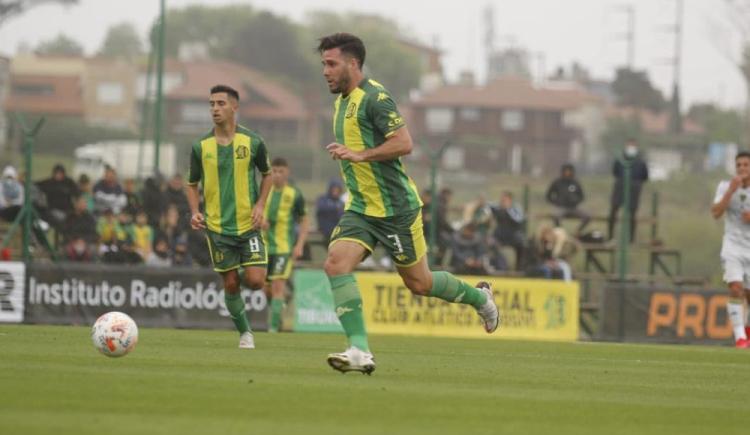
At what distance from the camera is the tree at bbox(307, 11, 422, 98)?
11638 centimetres

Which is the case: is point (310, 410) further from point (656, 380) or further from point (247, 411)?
point (656, 380)

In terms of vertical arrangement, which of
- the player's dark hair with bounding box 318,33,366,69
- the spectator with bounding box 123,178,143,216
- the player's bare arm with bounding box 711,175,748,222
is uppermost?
the player's dark hair with bounding box 318,33,366,69

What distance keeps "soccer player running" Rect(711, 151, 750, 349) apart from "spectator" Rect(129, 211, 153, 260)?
9864 millimetres

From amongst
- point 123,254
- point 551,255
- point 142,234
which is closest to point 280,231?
point 123,254

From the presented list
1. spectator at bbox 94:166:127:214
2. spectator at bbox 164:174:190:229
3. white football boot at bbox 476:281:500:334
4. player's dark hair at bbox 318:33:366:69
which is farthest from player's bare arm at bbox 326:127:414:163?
spectator at bbox 94:166:127:214

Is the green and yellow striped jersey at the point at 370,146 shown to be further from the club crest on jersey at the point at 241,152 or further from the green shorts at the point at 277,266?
the green shorts at the point at 277,266

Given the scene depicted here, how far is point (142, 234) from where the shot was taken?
24.8 meters

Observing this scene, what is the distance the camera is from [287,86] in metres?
106

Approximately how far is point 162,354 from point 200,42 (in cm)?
10868

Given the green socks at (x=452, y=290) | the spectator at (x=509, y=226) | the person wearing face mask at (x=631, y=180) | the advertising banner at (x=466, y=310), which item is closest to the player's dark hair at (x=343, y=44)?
the green socks at (x=452, y=290)

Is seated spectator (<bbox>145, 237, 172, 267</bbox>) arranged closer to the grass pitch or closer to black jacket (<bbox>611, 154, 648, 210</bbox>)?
black jacket (<bbox>611, 154, 648, 210</bbox>)

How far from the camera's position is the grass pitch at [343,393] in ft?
26.9

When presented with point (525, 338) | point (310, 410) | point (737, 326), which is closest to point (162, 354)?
point (310, 410)

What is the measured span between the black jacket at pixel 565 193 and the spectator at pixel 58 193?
366 inches
